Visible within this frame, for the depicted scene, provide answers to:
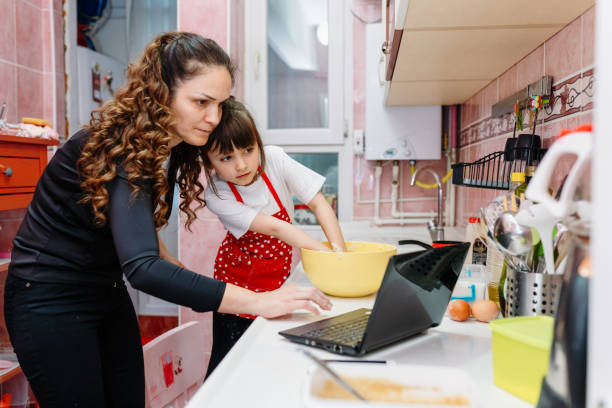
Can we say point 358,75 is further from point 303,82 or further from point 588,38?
point 588,38

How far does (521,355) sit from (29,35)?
2440 mm

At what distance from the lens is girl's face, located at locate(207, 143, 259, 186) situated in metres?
1.46

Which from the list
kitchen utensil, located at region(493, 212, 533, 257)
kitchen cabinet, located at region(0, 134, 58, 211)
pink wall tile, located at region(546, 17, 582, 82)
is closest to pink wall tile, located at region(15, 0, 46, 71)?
kitchen cabinet, located at region(0, 134, 58, 211)

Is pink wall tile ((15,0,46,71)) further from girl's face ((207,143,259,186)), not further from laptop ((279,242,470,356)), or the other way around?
laptop ((279,242,470,356))

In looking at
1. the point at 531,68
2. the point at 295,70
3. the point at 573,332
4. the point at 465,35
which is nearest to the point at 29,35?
the point at 295,70

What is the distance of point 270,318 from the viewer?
0.95 metres

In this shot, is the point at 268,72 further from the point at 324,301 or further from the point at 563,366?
the point at 563,366

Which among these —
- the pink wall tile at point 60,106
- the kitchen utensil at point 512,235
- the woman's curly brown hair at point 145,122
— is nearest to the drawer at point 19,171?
the pink wall tile at point 60,106

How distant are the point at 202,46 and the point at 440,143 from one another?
174cm

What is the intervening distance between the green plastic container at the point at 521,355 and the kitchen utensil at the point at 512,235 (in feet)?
0.40

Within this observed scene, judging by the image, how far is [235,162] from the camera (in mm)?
1462

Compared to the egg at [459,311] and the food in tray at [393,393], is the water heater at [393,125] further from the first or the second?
the food in tray at [393,393]

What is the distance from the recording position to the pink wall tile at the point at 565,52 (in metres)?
1.07

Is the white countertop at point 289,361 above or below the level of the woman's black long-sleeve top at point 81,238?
below
